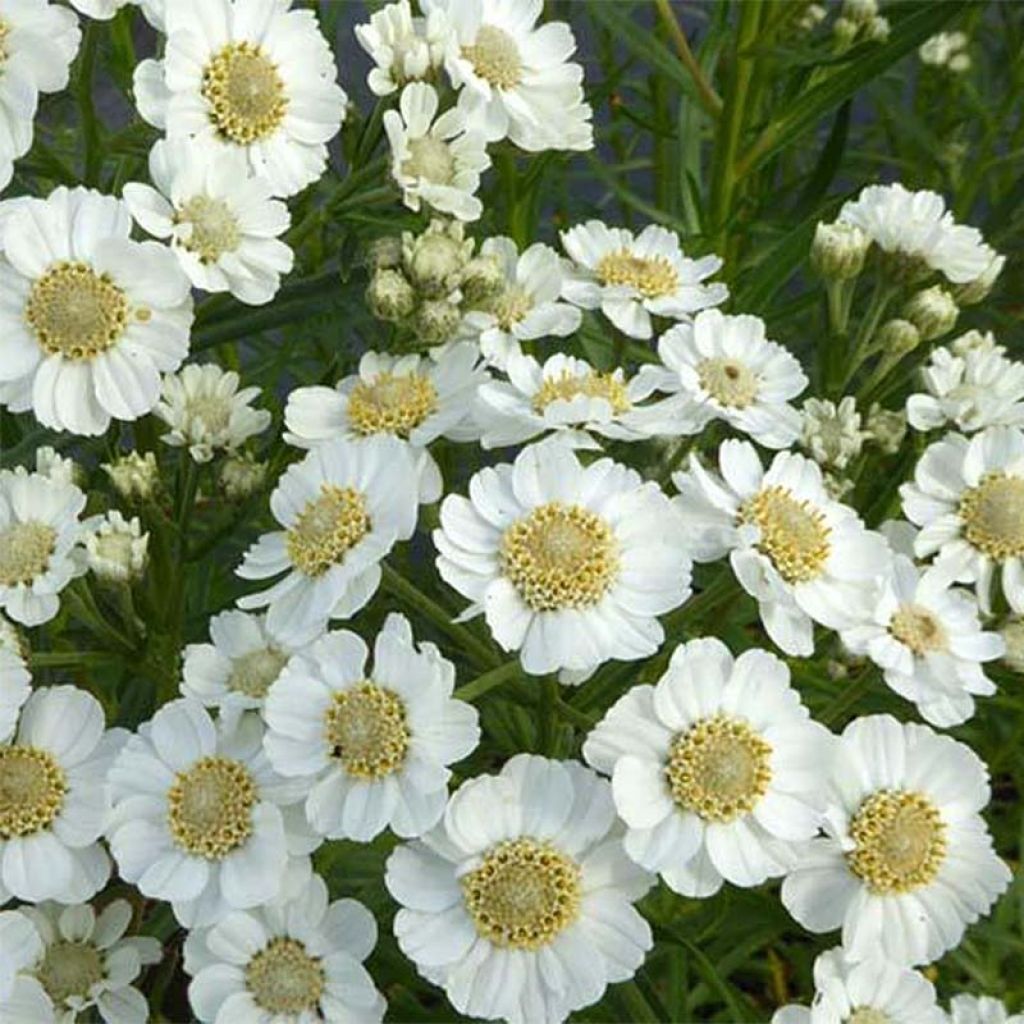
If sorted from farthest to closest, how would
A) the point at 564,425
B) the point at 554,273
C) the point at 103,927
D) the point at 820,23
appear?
the point at 820,23 → the point at 554,273 → the point at 103,927 → the point at 564,425

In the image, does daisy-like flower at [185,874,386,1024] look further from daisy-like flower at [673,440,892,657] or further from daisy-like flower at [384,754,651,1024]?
daisy-like flower at [673,440,892,657]

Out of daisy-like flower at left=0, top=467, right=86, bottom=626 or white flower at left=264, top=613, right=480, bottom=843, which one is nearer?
white flower at left=264, top=613, right=480, bottom=843

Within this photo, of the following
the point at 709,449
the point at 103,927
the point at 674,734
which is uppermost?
the point at 674,734

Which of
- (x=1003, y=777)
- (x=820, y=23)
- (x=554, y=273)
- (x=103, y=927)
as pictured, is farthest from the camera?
(x=820, y=23)

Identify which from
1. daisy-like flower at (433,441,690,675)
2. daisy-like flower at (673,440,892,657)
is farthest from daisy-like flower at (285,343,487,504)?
daisy-like flower at (673,440,892,657)

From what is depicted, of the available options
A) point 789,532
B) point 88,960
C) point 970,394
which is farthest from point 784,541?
point 88,960

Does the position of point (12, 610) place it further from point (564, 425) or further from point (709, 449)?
point (709, 449)

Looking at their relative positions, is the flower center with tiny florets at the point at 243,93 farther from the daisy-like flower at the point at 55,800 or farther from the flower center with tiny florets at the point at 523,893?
the flower center with tiny florets at the point at 523,893

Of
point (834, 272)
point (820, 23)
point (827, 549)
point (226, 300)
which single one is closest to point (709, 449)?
point (834, 272)
